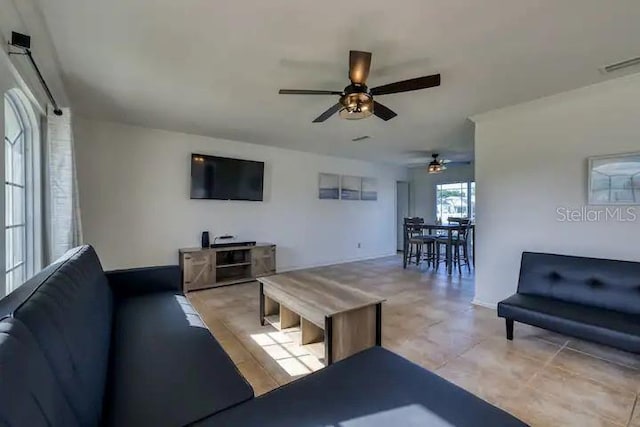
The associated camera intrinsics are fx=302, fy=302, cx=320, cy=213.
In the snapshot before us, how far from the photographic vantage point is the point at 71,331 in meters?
1.09

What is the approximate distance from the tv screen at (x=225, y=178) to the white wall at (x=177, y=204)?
0.52 ft

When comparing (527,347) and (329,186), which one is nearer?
(527,347)

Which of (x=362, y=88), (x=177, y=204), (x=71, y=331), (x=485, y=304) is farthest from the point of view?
(x=177, y=204)

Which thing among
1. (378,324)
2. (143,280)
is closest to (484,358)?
(378,324)

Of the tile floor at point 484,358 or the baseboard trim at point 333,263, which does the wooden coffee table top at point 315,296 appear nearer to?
the tile floor at point 484,358

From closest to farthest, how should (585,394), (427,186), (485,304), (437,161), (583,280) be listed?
(585,394) → (583,280) → (485,304) → (437,161) → (427,186)

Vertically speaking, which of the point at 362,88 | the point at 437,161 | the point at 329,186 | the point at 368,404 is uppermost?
the point at 437,161

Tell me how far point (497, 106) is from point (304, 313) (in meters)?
3.11

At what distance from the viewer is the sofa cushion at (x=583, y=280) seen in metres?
2.46

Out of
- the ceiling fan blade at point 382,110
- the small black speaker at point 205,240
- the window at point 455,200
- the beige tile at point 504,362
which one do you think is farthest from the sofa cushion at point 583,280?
the window at point 455,200

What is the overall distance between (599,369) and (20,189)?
4.65 metres

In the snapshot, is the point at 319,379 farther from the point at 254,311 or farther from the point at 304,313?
the point at 254,311

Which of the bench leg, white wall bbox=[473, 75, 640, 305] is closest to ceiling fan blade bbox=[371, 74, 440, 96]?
white wall bbox=[473, 75, 640, 305]

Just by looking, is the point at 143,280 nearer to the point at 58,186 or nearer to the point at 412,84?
the point at 58,186
